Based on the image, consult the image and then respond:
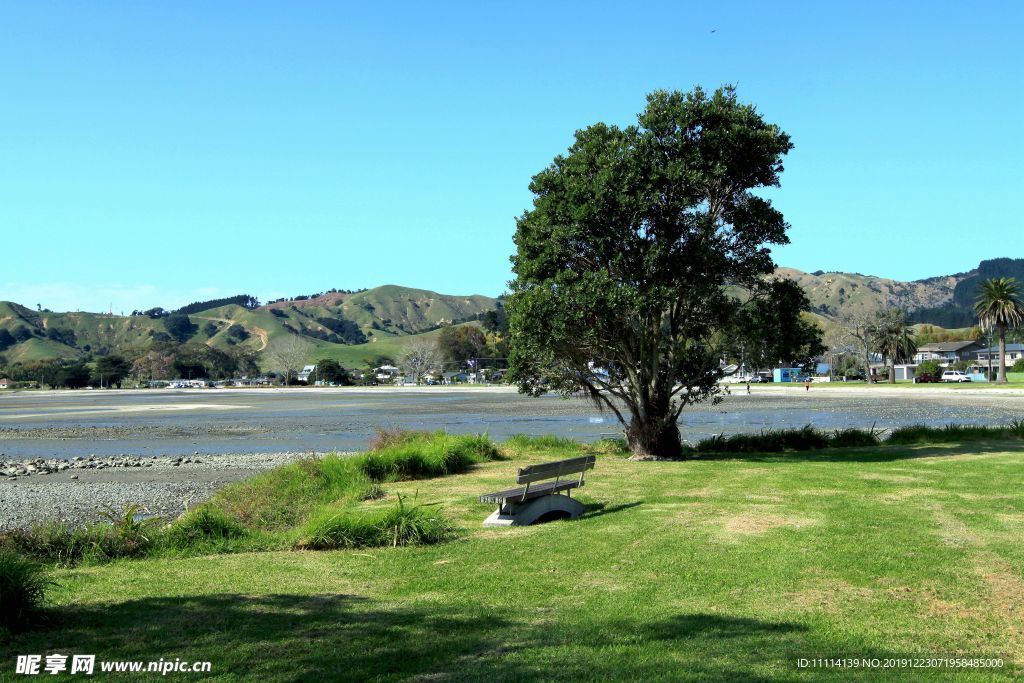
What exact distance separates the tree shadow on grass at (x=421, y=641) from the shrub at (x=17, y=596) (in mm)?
214

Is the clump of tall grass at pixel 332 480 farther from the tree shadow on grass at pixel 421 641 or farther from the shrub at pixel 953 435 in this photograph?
the shrub at pixel 953 435

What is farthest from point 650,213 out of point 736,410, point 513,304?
point 736,410

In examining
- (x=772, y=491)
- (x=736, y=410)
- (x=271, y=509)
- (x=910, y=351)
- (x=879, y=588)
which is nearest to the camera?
(x=879, y=588)

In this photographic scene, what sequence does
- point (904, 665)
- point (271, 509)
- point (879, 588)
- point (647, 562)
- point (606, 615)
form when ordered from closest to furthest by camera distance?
point (904, 665), point (606, 615), point (879, 588), point (647, 562), point (271, 509)

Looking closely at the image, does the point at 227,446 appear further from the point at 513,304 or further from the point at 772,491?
the point at 772,491

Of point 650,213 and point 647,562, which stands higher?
point 650,213

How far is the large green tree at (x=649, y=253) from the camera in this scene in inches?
752

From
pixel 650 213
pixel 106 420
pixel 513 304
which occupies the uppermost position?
pixel 650 213

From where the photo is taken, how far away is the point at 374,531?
10555 millimetres

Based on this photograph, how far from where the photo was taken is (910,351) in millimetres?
116812

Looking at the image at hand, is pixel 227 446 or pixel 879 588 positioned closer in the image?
pixel 879 588

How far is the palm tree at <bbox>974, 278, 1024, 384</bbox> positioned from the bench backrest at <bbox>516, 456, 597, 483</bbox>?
9289cm

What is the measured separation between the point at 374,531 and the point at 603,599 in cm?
416

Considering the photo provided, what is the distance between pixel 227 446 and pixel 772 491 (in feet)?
92.2
